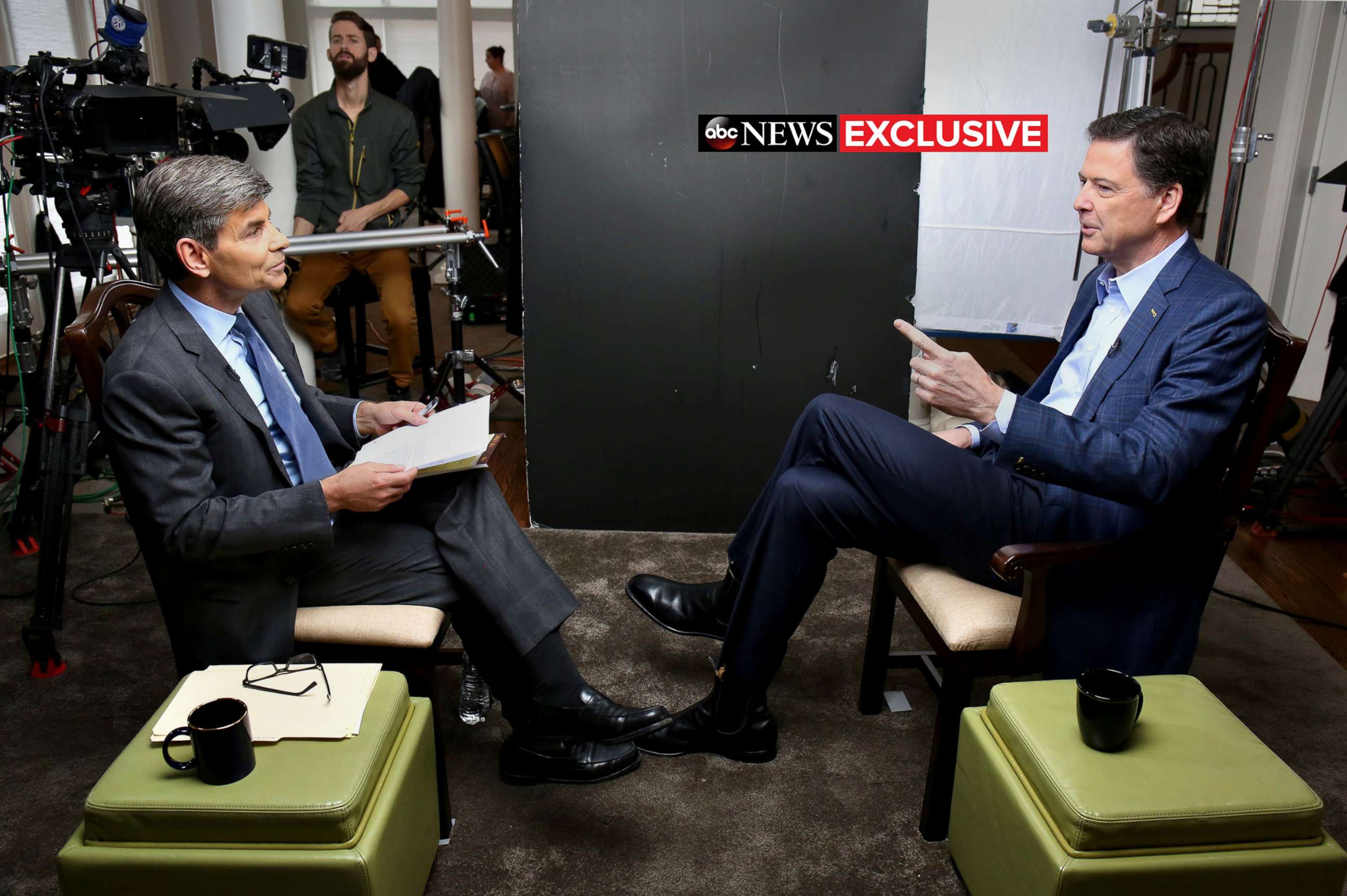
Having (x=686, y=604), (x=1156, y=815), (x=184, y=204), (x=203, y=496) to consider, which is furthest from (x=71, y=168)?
(x=1156, y=815)

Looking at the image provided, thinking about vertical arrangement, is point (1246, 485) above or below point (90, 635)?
above

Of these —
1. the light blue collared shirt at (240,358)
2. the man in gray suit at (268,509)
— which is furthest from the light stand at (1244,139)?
the light blue collared shirt at (240,358)

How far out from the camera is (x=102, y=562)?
288 cm

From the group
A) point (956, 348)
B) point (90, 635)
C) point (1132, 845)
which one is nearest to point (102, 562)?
point (90, 635)

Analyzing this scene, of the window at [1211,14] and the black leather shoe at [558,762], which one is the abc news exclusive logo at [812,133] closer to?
the black leather shoe at [558,762]

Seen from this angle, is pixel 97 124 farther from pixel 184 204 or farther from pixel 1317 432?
pixel 1317 432

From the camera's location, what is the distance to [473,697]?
2.11 m

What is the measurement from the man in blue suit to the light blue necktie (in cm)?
79

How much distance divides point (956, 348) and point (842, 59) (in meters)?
2.54

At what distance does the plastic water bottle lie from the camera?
2.10 meters

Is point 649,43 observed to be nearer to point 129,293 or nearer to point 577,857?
point 129,293

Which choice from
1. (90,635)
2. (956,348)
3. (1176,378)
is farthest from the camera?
(956,348)

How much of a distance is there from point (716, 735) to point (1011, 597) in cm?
64

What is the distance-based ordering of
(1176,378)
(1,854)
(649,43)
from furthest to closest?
(649,43) < (1,854) < (1176,378)
